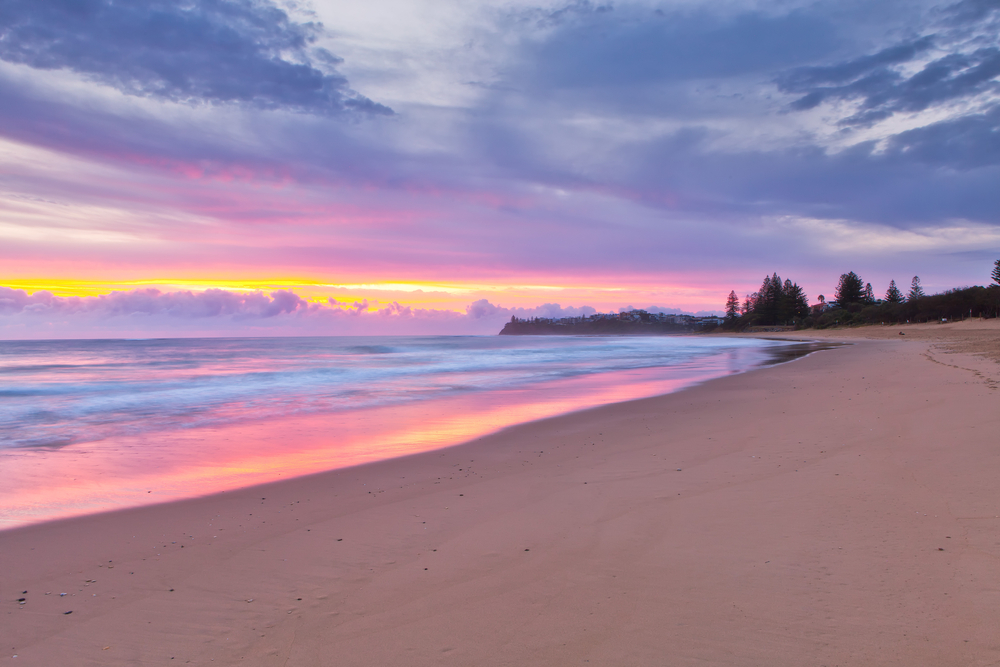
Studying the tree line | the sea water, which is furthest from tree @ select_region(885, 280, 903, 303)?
the sea water

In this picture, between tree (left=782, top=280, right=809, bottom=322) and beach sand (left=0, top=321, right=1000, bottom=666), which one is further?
tree (left=782, top=280, right=809, bottom=322)

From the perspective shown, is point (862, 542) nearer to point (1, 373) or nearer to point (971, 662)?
point (971, 662)

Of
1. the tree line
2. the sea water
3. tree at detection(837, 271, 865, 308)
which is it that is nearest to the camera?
the sea water

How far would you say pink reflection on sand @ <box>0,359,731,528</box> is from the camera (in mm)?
5973

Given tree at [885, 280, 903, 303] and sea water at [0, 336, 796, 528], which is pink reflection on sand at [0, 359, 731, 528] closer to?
sea water at [0, 336, 796, 528]

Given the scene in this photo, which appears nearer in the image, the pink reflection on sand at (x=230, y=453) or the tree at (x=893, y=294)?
the pink reflection on sand at (x=230, y=453)

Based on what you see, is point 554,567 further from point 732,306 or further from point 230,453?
point 732,306

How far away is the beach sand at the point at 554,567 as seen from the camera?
2.74 m

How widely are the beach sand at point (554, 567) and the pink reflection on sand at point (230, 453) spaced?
2.46ft

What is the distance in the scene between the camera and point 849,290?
104m

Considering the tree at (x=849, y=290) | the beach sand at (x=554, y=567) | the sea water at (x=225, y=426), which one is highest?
the tree at (x=849, y=290)

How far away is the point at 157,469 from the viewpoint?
23.9ft

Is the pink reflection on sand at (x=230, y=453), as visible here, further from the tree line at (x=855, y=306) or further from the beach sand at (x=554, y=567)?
the tree line at (x=855, y=306)

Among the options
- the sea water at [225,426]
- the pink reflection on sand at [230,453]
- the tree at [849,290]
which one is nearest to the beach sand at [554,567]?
the pink reflection on sand at [230,453]
